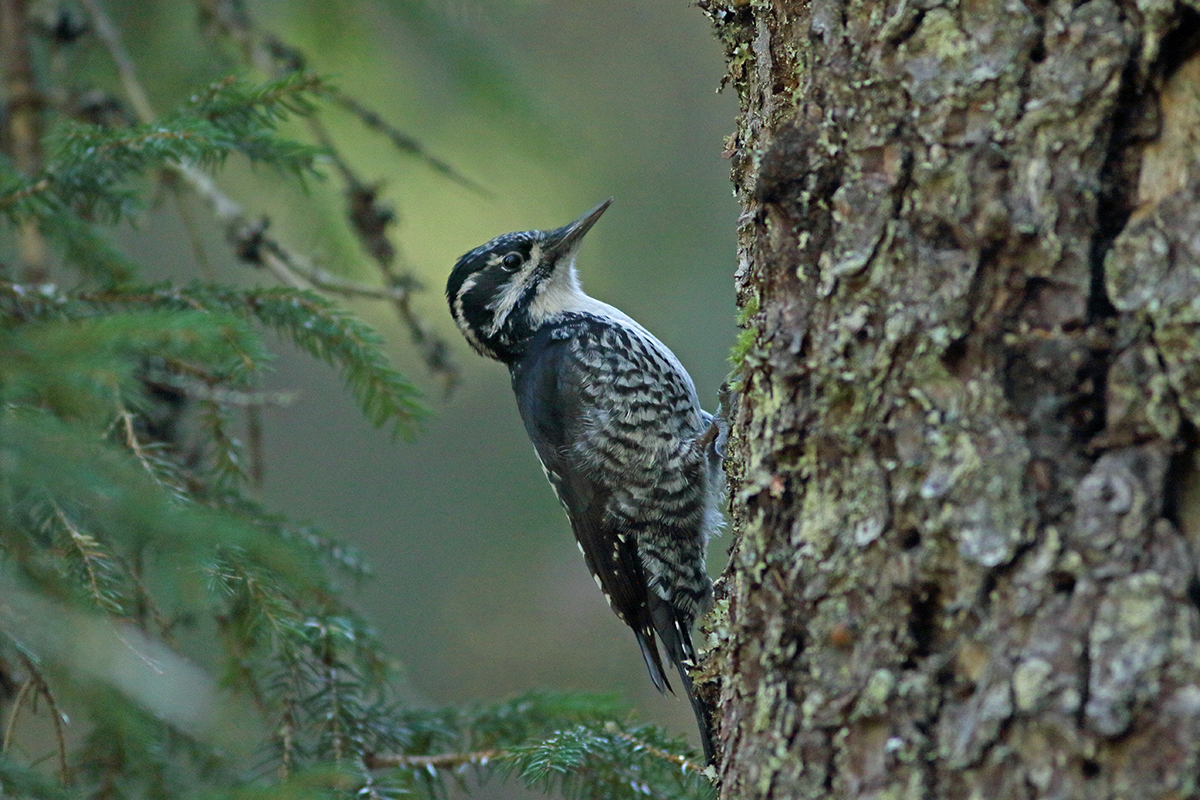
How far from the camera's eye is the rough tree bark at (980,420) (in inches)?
50.9

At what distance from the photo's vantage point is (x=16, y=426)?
1.31 metres

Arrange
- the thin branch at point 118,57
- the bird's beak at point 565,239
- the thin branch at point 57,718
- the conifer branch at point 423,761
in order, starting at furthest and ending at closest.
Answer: the bird's beak at point 565,239, the thin branch at point 118,57, the conifer branch at point 423,761, the thin branch at point 57,718

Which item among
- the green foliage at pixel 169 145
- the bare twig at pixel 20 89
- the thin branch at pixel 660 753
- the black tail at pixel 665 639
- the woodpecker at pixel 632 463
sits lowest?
the thin branch at pixel 660 753

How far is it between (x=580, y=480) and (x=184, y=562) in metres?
2.03

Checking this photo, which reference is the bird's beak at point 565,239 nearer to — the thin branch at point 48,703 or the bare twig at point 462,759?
the bare twig at point 462,759

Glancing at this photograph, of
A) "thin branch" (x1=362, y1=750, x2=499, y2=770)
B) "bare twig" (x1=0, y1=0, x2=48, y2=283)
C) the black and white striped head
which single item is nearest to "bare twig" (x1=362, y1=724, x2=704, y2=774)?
"thin branch" (x1=362, y1=750, x2=499, y2=770)

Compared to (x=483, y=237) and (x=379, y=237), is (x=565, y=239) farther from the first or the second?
(x=483, y=237)

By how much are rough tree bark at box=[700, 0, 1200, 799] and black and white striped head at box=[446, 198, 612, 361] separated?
6.44ft

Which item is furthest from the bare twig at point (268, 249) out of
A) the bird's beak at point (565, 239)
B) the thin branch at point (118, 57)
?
the bird's beak at point (565, 239)

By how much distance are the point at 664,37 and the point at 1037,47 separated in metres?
4.34

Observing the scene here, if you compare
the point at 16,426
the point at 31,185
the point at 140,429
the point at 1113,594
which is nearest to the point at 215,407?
the point at 140,429

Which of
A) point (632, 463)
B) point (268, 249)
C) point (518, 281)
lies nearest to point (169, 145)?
point (268, 249)

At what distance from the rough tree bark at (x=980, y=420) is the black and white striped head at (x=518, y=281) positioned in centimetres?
196

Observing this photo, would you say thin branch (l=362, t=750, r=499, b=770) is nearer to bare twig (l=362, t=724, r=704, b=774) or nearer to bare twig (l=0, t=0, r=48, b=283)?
bare twig (l=362, t=724, r=704, b=774)
